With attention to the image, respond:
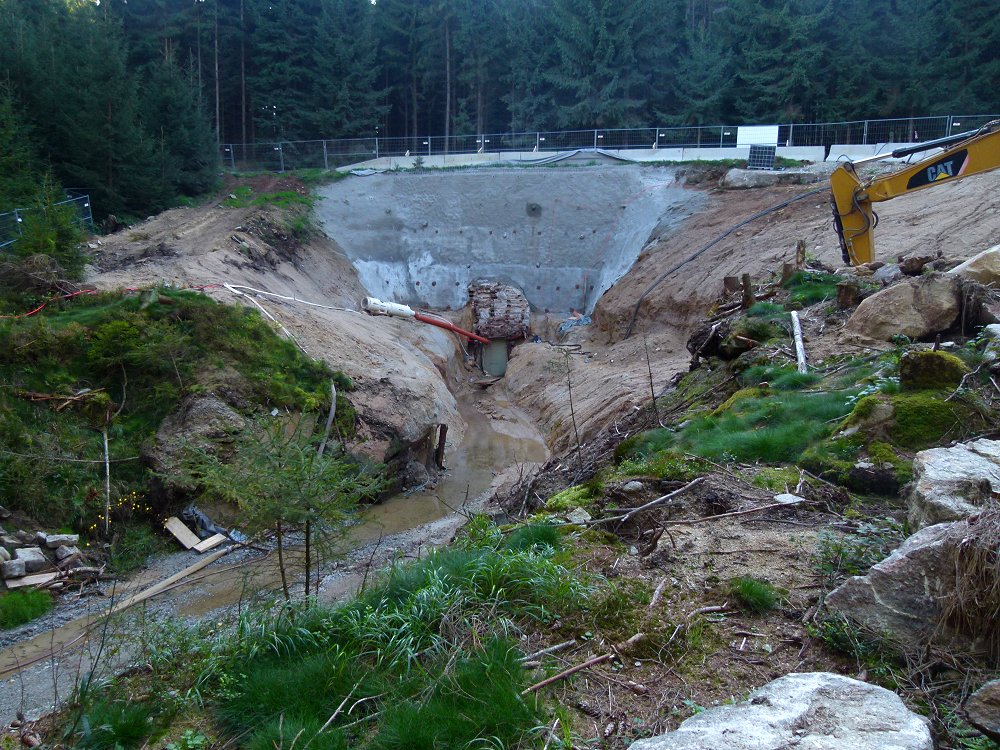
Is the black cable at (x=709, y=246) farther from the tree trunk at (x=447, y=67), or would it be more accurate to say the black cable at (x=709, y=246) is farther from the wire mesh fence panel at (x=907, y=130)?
the tree trunk at (x=447, y=67)

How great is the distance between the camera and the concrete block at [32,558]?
1040 centimetres

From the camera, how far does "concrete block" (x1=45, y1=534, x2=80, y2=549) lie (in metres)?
10.9

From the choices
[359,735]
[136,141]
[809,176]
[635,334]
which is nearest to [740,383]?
[359,735]

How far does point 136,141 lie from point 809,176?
24281mm

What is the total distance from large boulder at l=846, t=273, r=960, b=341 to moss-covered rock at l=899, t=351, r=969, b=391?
2.30 meters

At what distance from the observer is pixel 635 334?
866 inches

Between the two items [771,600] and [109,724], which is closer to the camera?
[109,724]

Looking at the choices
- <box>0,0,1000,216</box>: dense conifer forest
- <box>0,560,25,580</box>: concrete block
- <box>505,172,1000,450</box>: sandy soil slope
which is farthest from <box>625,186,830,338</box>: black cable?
<box>0,0,1000,216</box>: dense conifer forest

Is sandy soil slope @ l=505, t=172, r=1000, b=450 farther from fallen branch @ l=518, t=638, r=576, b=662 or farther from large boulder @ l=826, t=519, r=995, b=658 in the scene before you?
fallen branch @ l=518, t=638, r=576, b=662

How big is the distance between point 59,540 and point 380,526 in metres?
4.81

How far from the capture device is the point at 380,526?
12953 mm

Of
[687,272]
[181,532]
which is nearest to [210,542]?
[181,532]

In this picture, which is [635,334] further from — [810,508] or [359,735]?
[359,735]

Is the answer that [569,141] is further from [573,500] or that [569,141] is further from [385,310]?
[573,500]
